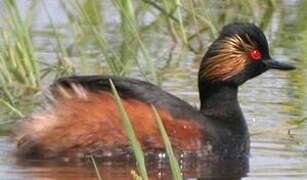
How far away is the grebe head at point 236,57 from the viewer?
9133 millimetres

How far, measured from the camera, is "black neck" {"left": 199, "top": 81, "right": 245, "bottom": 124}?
9.18 meters

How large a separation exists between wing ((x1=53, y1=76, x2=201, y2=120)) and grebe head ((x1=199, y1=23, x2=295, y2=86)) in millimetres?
524

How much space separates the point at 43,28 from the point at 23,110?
2958 millimetres

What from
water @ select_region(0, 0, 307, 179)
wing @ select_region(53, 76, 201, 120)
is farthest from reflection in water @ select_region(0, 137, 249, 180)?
wing @ select_region(53, 76, 201, 120)

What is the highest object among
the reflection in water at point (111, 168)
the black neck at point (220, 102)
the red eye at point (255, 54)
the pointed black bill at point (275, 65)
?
the red eye at point (255, 54)

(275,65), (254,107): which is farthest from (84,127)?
(254,107)

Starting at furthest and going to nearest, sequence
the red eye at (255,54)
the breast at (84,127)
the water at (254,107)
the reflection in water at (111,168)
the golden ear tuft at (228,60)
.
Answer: the red eye at (255,54) → the golden ear tuft at (228,60) → the breast at (84,127) → the water at (254,107) → the reflection in water at (111,168)

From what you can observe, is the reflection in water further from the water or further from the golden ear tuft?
the golden ear tuft

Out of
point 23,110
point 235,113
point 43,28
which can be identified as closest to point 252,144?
point 235,113

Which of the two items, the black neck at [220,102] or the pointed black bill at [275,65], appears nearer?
the black neck at [220,102]

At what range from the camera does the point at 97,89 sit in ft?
28.1

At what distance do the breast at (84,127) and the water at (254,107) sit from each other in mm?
102

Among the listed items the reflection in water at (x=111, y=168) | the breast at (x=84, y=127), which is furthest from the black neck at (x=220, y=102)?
the breast at (x=84, y=127)

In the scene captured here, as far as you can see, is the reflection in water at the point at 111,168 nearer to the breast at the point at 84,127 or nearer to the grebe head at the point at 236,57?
the breast at the point at 84,127
